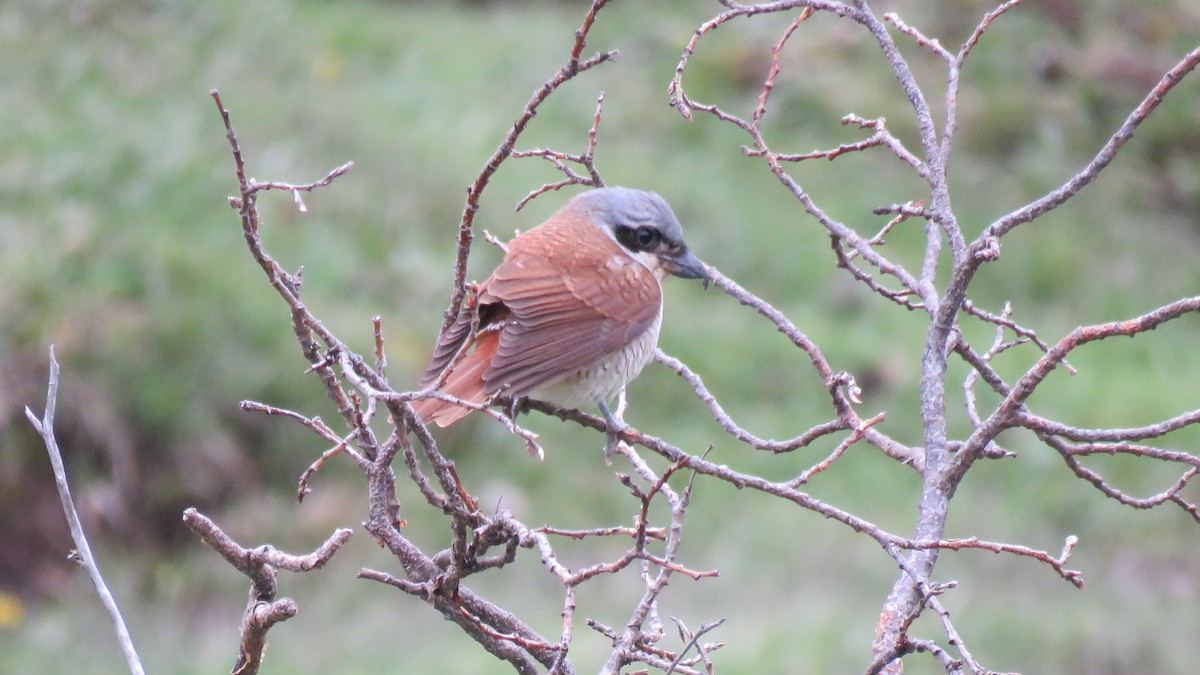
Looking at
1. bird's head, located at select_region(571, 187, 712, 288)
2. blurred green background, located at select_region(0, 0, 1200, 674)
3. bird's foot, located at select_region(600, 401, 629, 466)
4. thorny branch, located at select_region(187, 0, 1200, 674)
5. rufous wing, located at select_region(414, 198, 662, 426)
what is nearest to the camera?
thorny branch, located at select_region(187, 0, 1200, 674)

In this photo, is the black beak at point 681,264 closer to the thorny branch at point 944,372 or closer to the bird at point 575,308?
the bird at point 575,308

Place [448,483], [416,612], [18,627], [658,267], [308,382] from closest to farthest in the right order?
[448,483]
[658,267]
[18,627]
[416,612]
[308,382]

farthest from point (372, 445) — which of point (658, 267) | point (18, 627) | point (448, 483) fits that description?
point (18, 627)

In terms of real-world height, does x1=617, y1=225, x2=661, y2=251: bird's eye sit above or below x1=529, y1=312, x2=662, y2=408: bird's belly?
above

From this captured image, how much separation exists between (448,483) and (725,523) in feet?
15.4

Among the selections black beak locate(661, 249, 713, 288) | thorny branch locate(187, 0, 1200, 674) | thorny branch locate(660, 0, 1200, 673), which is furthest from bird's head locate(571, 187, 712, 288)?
thorny branch locate(187, 0, 1200, 674)

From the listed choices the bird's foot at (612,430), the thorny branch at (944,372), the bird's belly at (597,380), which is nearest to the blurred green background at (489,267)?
the bird's belly at (597,380)

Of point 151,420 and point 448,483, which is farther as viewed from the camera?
point 151,420

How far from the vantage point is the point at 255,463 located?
6223 mm

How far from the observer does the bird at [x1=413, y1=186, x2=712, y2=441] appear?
365 cm

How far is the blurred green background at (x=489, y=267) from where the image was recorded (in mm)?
5809

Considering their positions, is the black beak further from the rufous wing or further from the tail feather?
the tail feather

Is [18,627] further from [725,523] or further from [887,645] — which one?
[887,645]

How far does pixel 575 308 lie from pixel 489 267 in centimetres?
341
